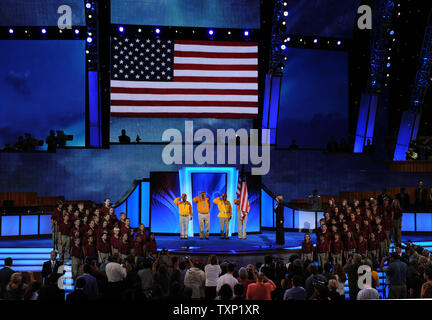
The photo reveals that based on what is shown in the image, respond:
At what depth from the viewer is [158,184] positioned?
19375 millimetres

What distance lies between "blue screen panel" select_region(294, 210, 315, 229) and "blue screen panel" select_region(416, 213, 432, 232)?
162 inches

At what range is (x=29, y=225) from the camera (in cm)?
1875

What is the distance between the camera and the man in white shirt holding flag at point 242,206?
694 inches

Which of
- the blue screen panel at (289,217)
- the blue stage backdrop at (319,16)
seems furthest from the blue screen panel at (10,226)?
the blue stage backdrop at (319,16)

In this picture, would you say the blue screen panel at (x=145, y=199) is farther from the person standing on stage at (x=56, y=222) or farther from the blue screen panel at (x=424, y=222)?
the blue screen panel at (x=424, y=222)

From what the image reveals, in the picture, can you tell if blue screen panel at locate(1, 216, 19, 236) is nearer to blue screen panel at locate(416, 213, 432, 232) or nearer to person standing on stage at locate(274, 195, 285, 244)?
person standing on stage at locate(274, 195, 285, 244)

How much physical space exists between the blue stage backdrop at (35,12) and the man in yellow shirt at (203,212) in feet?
36.4

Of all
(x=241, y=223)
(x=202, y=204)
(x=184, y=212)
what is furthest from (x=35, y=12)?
(x=241, y=223)

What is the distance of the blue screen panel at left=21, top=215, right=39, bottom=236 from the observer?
18641 mm

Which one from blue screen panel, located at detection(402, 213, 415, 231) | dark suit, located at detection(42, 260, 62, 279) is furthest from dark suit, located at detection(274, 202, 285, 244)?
dark suit, located at detection(42, 260, 62, 279)
